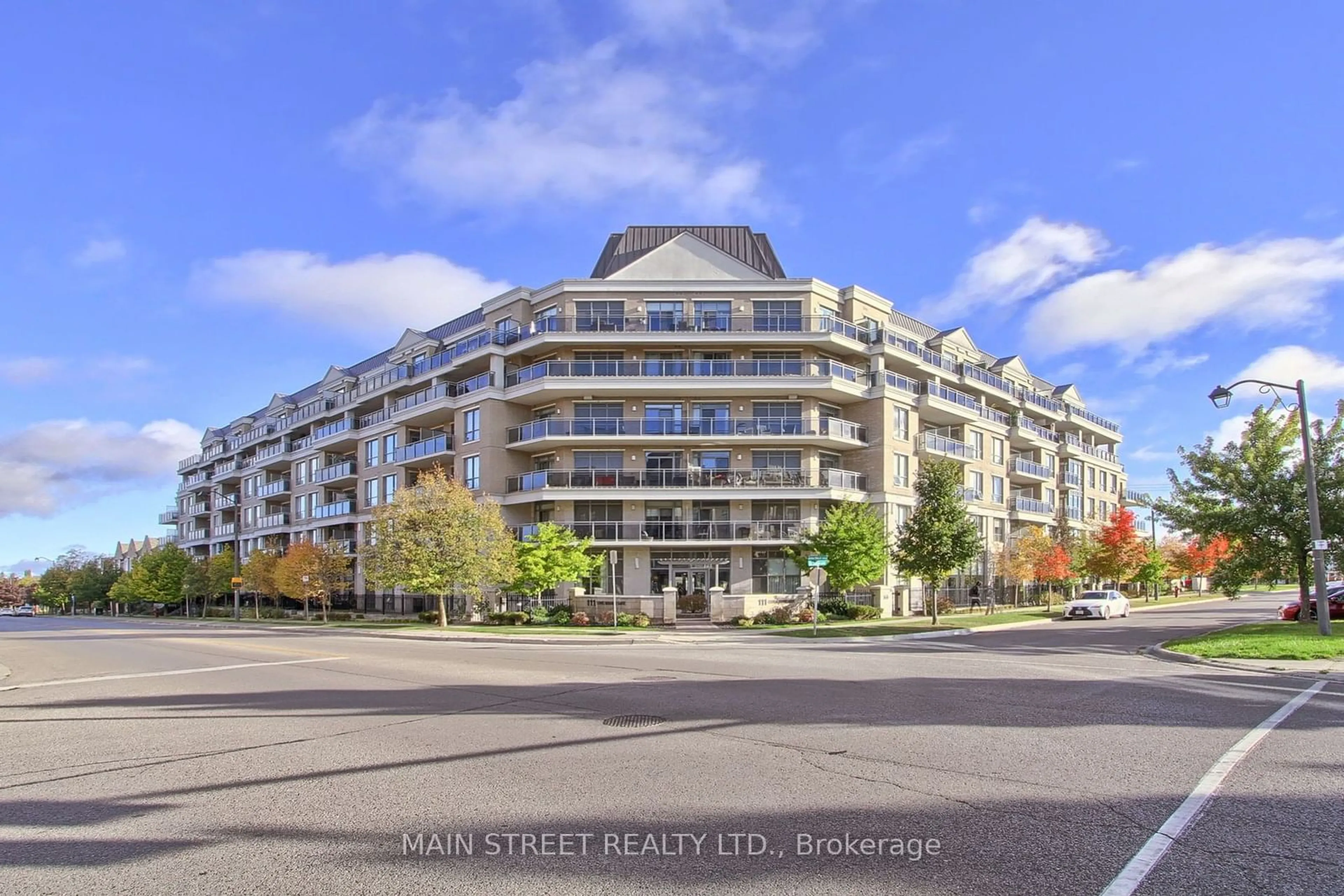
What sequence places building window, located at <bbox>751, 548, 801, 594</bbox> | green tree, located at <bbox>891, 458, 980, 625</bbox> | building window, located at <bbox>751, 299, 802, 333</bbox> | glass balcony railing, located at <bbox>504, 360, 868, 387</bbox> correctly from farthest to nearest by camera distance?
building window, located at <bbox>751, 299, 802, 333</bbox> < building window, located at <bbox>751, 548, 801, 594</bbox> < glass balcony railing, located at <bbox>504, 360, 868, 387</bbox> < green tree, located at <bbox>891, 458, 980, 625</bbox>

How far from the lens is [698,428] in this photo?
43688 mm

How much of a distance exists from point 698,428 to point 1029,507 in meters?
28.5

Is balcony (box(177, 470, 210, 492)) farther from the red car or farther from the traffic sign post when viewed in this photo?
the red car

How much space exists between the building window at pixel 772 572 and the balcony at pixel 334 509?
103 ft

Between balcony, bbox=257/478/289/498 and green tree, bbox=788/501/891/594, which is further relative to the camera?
balcony, bbox=257/478/289/498

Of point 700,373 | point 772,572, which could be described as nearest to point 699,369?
point 700,373

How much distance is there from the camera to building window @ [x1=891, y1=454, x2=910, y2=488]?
46469 mm

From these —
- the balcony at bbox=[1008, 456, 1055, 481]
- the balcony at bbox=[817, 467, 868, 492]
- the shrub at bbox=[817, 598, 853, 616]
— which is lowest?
the shrub at bbox=[817, 598, 853, 616]

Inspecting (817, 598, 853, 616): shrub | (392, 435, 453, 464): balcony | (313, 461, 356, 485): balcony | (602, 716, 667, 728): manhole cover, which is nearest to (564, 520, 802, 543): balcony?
(817, 598, 853, 616): shrub

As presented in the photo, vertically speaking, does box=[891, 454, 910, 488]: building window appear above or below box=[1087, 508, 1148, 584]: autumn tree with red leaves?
above

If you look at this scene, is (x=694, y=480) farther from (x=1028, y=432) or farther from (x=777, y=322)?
(x=1028, y=432)

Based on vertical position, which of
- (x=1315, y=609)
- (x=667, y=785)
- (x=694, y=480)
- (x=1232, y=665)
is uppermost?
(x=694, y=480)

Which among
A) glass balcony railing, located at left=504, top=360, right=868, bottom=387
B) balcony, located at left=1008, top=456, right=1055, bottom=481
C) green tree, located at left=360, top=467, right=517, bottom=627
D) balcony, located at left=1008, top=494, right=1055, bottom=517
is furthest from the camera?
balcony, located at left=1008, top=456, right=1055, bottom=481

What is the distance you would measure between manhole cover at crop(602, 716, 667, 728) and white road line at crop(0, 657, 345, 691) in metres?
12.0
